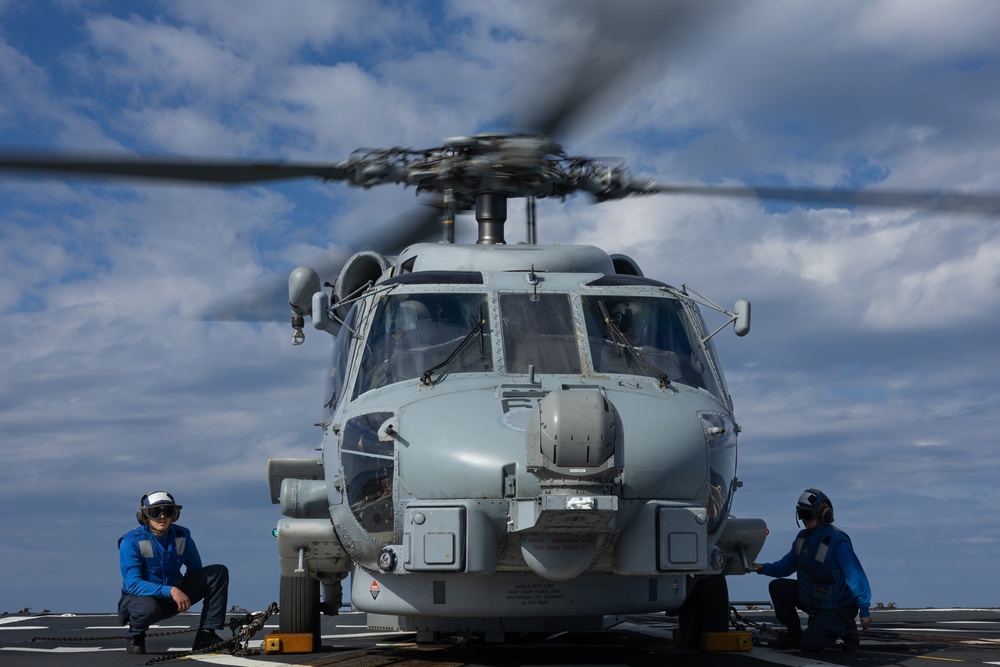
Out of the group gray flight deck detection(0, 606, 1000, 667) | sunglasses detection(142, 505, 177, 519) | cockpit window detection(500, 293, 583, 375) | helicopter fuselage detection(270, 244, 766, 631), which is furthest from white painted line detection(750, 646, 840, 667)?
sunglasses detection(142, 505, 177, 519)

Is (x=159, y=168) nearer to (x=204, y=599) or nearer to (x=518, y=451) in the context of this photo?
(x=518, y=451)

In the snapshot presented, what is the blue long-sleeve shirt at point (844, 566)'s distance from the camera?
33.0 feet

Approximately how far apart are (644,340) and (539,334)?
841 mm

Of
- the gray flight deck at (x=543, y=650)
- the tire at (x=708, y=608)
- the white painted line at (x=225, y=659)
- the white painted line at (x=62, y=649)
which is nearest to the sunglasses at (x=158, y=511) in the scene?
the gray flight deck at (x=543, y=650)

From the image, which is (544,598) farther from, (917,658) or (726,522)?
(917,658)

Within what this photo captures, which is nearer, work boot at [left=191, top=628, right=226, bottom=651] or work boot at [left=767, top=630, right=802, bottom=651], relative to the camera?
work boot at [left=191, top=628, right=226, bottom=651]

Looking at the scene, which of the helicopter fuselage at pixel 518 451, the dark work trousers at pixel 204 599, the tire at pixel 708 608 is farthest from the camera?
the dark work trousers at pixel 204 599

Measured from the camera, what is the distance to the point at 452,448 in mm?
7852

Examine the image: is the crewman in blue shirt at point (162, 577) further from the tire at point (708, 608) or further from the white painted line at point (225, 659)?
the tire at point (708, 608)

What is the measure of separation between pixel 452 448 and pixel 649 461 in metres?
1.23

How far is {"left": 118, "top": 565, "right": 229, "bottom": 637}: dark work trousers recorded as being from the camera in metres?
10.5

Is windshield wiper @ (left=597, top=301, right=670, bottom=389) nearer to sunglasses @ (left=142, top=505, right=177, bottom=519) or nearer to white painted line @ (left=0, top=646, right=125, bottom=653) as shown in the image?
sunglasses @ (left=142, top=505, right=177, bottom=519)

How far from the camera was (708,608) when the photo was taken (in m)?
10.2

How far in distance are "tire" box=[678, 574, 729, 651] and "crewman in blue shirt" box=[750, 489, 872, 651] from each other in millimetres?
364
